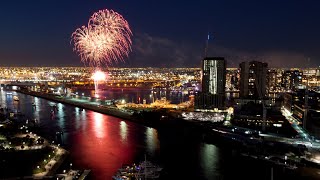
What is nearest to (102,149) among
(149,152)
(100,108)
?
(149,152)

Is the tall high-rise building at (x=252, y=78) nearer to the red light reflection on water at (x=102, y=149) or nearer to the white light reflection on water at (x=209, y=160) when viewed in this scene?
the red light reflection on water at (x=102, y=149)

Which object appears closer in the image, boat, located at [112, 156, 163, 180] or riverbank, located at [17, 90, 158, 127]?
boat, located at [112, 156, 163, 180]

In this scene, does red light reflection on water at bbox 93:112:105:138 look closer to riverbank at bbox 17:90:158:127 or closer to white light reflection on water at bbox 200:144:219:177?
riverbank at bbox 17:90:158:127

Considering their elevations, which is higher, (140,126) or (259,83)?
(259,83)

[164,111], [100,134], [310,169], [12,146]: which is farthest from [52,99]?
[310,169]

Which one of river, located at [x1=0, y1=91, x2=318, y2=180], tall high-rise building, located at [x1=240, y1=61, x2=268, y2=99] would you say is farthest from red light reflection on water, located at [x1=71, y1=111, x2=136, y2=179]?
tall high-rise building, located at [x1=240, y1=61, x2=268, y2=99]

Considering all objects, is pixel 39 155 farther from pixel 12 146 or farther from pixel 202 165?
pixel 202 165
